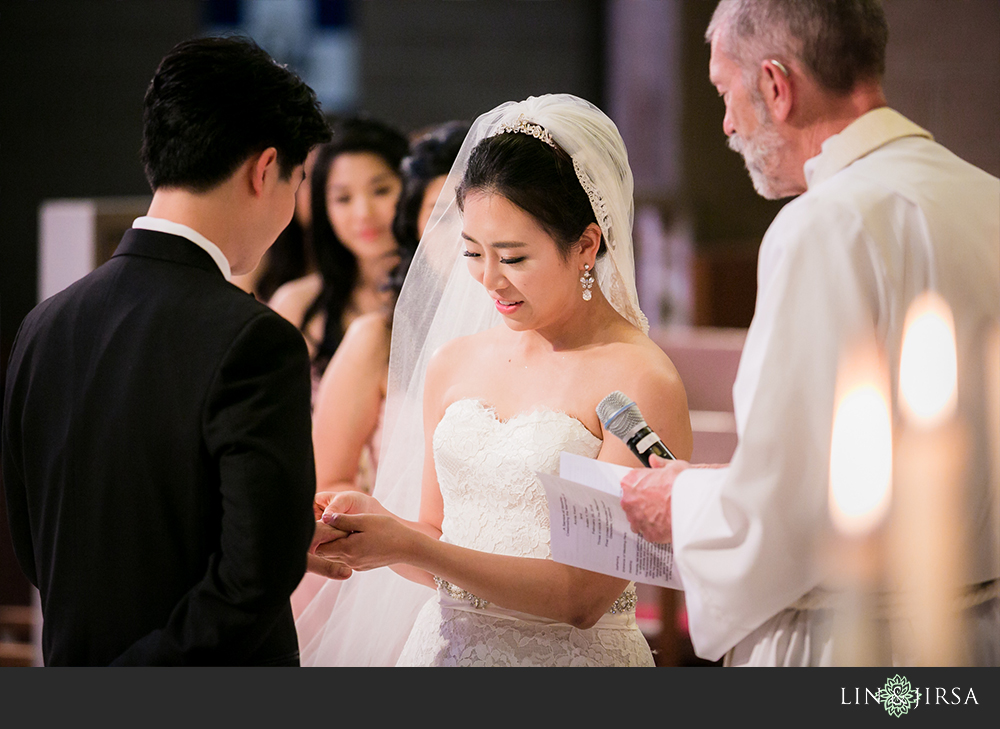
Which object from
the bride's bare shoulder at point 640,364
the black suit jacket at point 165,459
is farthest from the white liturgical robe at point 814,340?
the black suit jacket at point 165,459

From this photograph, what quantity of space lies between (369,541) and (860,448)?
31.0 inches

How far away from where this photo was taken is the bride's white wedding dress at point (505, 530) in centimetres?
181

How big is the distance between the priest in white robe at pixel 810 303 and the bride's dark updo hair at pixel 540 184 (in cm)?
33

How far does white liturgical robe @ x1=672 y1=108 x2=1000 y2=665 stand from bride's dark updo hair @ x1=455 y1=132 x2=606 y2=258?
0.45 metres

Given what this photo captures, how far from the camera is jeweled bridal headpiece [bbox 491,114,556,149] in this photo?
181 cm

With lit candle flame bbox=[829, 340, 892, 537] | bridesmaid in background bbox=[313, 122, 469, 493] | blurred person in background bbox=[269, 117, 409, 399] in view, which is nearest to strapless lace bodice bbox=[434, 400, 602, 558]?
lit candle flame bbox=[829, 340, 892, 537]

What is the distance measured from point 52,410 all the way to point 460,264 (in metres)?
0.90

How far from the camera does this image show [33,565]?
1.59 meters

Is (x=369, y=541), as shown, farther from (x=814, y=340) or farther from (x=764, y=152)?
(x=764, y=152)

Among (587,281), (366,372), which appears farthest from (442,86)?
(587,281)

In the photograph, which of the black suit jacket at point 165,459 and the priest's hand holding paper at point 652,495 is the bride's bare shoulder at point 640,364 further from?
the black suit jacket at point 165,459

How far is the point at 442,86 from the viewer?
8.43 metres
